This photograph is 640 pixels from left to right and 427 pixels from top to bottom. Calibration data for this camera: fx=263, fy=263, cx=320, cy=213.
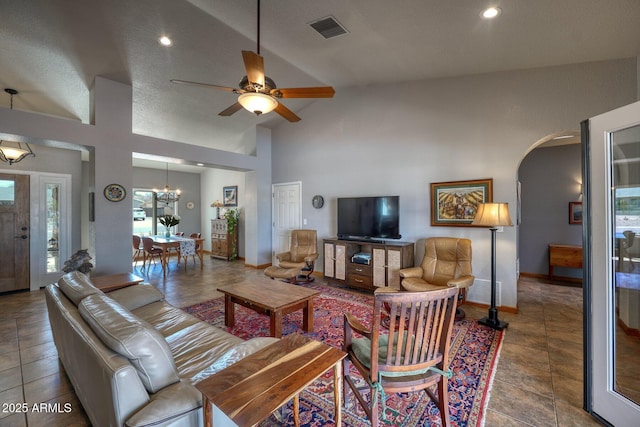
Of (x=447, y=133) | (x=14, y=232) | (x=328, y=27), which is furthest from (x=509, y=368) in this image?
(x=14, y=232)

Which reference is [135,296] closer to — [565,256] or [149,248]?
[149,248]

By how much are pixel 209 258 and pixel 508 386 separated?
7486mm

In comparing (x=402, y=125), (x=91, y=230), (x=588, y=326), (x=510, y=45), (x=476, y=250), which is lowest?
(x=588, y=326)

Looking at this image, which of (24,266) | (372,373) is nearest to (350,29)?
(372,373)

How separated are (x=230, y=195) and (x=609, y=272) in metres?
7.82

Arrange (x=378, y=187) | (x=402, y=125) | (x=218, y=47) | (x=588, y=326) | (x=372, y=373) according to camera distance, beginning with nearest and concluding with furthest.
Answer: (x=372, y=373), (x=588, y=326), (x=218, y=47), (x=402, y=125), (x=378, y=187)

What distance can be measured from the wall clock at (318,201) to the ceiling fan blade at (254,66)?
3.32 meters

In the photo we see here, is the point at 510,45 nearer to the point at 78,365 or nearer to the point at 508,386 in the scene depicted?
the point at 508,386

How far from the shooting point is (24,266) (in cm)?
452

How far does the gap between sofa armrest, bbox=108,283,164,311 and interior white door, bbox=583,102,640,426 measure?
3664 millimetres

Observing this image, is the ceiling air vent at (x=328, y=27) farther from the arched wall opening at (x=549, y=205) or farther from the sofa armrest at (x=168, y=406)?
the arched wall opening at (x=549, y=205)

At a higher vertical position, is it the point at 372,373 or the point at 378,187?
the point at 378,187

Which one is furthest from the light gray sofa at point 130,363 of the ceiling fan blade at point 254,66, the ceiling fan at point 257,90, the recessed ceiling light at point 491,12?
the recessed ceiling light at point 491,12

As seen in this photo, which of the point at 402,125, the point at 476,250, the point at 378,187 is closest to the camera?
the point at 476,250
